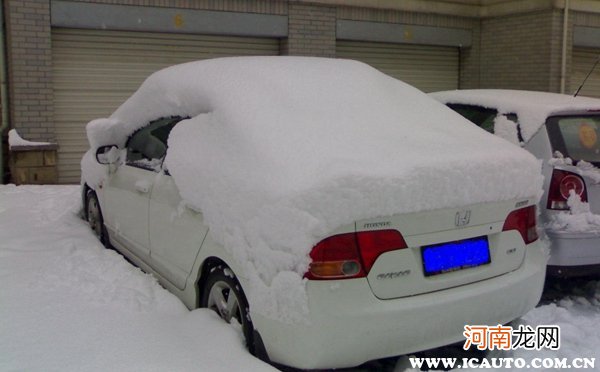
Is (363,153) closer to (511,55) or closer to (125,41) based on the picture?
(125,41)

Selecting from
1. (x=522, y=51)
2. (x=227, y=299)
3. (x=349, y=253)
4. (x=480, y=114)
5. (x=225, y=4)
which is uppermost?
(x=225, y=4)

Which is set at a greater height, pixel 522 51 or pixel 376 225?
pixel 522 51

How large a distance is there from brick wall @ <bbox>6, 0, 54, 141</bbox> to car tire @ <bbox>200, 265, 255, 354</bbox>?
6.12 meters

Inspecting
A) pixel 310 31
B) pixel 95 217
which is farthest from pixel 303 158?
pixel 310 31

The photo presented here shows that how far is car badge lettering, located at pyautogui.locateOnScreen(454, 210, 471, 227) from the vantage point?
10.4 feet

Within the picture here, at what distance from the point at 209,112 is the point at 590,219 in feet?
8.35

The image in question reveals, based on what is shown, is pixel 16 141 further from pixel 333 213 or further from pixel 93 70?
pixel 333 213

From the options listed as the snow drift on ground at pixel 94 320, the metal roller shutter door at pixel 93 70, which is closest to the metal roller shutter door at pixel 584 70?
the metal roller shutter door at pixel 93 70

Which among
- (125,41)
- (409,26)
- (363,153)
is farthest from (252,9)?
(363,153)

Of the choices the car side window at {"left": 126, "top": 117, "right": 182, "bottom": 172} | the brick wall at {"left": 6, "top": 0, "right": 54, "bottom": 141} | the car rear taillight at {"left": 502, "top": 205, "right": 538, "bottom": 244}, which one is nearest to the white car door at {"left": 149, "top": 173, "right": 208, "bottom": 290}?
the car side window at {"left": 126, "top": 117, "right": 182, "bottom": 172}

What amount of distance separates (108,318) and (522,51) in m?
10.4

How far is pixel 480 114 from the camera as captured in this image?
17.1 ft

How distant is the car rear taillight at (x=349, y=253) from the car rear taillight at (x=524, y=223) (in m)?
0.79

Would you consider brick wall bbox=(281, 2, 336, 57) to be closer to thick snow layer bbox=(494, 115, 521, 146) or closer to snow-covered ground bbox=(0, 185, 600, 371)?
thick snow layer bbox=(494, 115, 521, 146)
